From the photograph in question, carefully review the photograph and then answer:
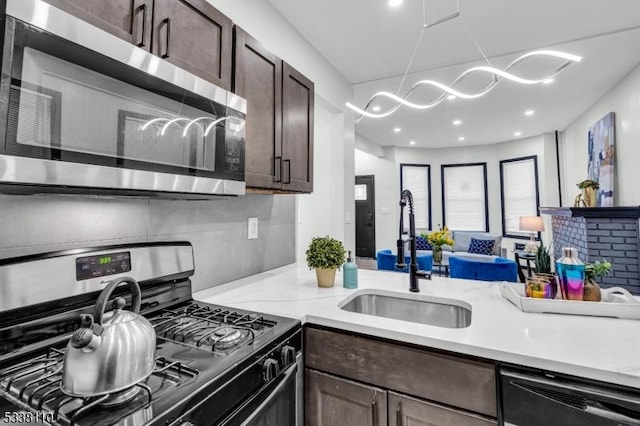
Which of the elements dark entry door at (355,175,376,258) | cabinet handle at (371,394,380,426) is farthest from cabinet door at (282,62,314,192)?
dark entry door at (355,175,376,258)

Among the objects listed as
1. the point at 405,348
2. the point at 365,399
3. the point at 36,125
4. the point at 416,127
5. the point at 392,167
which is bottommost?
the point at 365,399

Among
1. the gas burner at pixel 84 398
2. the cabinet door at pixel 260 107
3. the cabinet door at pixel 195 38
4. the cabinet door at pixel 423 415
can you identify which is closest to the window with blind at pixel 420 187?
the cabinet door at pixel 260 107

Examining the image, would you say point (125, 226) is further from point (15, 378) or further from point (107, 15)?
point (107, 15)

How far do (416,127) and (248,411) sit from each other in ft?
17.9

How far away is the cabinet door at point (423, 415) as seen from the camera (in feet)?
3.09

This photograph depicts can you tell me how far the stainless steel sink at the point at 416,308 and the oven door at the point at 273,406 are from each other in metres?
0.43

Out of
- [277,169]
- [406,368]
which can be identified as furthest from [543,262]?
[277,169]

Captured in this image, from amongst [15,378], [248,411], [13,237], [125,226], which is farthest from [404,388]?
[13,237]

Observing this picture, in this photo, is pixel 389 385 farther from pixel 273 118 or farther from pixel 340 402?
pixel 273 118

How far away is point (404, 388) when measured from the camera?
1.04 m

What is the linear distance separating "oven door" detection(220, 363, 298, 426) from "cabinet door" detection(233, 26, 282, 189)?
82cm

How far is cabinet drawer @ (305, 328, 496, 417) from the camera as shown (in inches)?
36.8

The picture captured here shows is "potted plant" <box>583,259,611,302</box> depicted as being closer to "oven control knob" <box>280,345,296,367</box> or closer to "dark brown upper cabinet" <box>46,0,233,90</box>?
"oven control knob" <box>280,345,296,367</box>

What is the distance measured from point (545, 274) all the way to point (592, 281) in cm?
15
